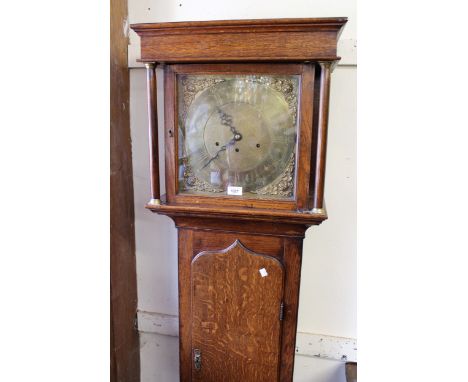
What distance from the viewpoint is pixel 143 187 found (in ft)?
4.66

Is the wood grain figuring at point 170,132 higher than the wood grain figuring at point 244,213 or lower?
higher

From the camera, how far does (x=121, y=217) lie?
1.36 meters

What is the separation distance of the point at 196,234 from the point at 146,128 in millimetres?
521

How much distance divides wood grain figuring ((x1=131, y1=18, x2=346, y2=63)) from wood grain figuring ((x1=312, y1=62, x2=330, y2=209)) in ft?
0.16

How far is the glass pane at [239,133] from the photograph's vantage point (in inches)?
38.8

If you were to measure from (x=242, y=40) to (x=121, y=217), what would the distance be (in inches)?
31.7

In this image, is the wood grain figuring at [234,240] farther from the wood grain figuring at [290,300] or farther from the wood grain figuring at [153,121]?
the wood grain figuring at [153,121]

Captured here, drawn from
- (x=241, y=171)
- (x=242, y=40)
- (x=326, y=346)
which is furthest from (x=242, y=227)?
(x=326, y=346)

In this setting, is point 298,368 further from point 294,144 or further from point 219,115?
point 219,115

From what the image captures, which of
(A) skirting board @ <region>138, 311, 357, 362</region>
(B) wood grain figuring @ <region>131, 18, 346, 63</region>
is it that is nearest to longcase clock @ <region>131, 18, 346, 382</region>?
(B) wood grain figuring @ <region>131, 18, 346, 63</region>

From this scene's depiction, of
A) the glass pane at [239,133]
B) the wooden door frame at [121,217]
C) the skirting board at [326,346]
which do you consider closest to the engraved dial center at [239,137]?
the glass pane at [239,133]

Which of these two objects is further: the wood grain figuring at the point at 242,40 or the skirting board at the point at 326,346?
the skirting board at the point at 326,346

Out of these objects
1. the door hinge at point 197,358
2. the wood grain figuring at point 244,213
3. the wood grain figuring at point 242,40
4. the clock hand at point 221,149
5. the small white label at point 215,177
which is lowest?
the door hinge at point 197,358

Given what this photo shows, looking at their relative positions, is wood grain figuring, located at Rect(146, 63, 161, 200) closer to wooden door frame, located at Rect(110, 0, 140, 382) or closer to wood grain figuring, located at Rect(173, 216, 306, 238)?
wood grain figuring, located at Rect(173, 216, 306, 238)
